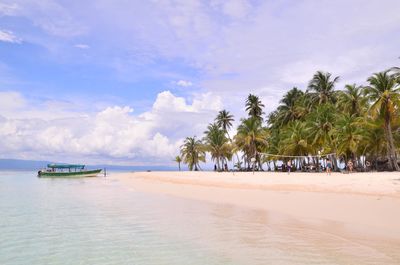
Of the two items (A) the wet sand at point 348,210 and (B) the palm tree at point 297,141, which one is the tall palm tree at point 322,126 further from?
(A) the wet sand at point 348,210

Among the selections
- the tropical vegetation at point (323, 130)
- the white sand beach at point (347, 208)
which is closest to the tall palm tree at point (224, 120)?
the tropical vegetation at point (323, 130)

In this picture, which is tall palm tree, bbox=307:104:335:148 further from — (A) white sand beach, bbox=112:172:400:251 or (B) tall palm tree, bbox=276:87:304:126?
(A) white sand beach, bbox=112:172:400:251

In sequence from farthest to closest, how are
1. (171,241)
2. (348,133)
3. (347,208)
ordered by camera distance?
1. (348,133)
2. (347,208)
3. (171,241)

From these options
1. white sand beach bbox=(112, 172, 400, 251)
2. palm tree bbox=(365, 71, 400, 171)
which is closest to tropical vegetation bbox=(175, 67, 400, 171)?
palm tree bbox=(365, 71, 400, 171)

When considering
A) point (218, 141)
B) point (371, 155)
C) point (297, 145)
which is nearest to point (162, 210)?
point (297, 145)

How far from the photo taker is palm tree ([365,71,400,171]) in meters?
35.2

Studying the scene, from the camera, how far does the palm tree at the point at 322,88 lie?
58259 millimetres

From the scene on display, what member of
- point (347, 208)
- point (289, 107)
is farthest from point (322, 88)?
point (347, 208)

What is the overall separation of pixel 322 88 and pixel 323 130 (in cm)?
1385

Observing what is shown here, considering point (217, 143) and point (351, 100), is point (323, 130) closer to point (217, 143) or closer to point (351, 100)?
point (351, 100)

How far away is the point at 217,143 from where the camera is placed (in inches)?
2825

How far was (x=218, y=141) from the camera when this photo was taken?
236ft

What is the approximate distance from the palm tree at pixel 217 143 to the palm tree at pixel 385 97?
37.0 m

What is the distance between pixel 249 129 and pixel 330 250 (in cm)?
5361
